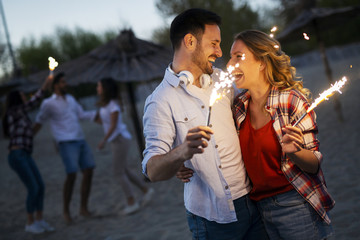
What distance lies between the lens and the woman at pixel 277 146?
199 cm

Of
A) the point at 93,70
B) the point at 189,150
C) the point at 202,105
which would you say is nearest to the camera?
the point at 189,150

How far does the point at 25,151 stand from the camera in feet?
17.2

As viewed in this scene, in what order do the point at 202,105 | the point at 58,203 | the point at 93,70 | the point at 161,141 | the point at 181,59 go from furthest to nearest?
the point at 58,203 → the point at 93,70 → the point at 181,59 → the point at 202,105 → the point at 161,141

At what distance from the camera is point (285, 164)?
6.68 feet

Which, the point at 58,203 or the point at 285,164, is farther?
the point at 58,203

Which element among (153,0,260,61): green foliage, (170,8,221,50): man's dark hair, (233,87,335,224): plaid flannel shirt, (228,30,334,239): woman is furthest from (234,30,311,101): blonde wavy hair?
(153,0,260,61): green foliage

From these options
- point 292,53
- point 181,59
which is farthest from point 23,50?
point 181,59

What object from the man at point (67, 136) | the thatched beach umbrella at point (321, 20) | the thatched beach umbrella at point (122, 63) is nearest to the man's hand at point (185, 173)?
the man at point (67, 136)

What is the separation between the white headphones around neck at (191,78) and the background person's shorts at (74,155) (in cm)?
374

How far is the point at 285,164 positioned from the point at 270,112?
329mm

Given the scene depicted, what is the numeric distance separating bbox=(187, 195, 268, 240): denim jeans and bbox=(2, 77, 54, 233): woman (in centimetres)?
388

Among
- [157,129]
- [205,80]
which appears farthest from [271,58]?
[157,129]

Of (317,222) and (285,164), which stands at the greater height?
(285,164)

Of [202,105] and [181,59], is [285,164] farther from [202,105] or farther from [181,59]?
[181,59]
